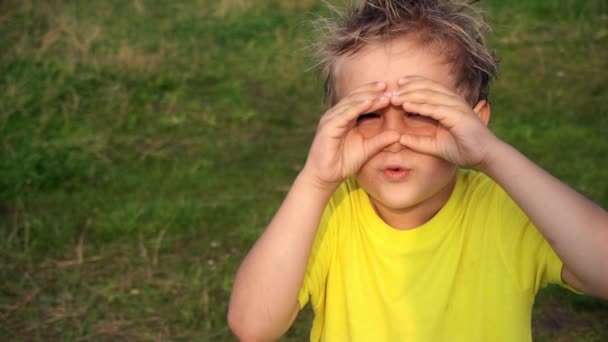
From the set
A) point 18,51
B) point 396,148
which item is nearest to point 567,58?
point 18,51

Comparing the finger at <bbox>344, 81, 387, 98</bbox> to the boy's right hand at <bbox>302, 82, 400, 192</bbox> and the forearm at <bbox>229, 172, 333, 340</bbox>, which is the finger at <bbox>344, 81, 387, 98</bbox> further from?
the forearm at <bbox>229, 172, 333, 340</bbox>

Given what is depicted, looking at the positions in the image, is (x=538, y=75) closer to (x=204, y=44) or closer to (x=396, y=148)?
(x=204, y=44)

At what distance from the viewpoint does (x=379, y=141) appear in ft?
7.11

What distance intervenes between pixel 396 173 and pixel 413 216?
0.64 feet

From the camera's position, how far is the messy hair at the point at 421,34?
90.4 inches

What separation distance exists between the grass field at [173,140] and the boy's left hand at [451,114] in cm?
170

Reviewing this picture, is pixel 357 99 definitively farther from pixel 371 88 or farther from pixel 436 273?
pixel 436 273

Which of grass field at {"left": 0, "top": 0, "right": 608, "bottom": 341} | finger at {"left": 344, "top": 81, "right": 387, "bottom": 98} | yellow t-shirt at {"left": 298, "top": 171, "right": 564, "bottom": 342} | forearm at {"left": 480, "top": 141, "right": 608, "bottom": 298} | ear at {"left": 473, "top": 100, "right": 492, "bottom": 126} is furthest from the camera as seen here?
grass field at {"left": 0, "top": 0, "right": 608, "bottom": 341}

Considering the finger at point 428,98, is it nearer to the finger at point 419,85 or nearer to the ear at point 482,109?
the finger at point 419,85

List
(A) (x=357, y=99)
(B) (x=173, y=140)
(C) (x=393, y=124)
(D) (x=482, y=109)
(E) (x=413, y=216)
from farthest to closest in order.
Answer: (B) (x=173, y=140) < (D) (x=482, y=109) < (E) (x=413, y=216) < (C) (x=393, y=124) < (A) (x=357, y=99)

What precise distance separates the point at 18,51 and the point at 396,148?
5064 mm

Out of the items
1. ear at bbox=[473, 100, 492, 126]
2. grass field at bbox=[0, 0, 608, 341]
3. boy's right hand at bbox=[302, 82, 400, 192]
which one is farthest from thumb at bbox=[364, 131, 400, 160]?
grass field at bbox=[0, 0, 608, 341]

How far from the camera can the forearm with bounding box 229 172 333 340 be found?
7.02 feet

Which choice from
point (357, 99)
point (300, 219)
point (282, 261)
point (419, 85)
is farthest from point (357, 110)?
point (282, 261)
